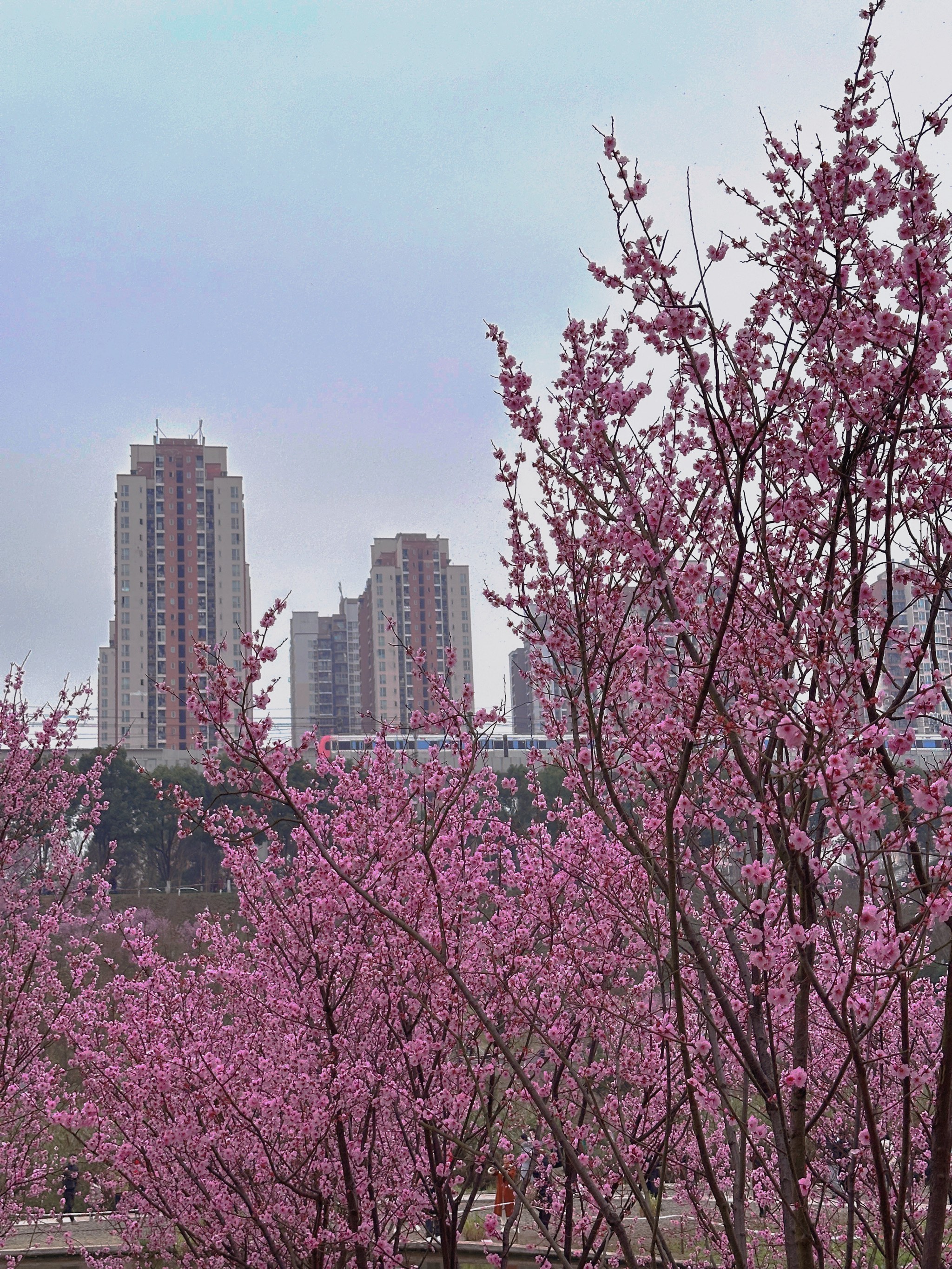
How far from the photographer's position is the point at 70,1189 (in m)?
12.7

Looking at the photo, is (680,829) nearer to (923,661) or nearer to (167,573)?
(923,661)

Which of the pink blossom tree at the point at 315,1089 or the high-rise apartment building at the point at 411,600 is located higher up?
the high-rise apartment building at the point at 411,600

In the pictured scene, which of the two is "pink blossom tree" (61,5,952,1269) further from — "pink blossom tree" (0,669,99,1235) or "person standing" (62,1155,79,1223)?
"person standing" (62,1155,79,1223)

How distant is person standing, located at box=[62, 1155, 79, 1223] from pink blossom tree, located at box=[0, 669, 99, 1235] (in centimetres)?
178

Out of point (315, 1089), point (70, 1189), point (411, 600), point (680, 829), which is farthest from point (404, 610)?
point (680, 829)

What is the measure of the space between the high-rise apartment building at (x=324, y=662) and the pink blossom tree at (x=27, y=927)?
219 ft

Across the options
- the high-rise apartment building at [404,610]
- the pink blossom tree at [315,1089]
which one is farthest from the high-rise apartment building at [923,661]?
the high-rise apartment building at [404,610]

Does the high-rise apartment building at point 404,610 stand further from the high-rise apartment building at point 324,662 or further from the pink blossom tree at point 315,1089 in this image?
the pink blossom tree at point 315,1089

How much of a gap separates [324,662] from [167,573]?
1440 cm

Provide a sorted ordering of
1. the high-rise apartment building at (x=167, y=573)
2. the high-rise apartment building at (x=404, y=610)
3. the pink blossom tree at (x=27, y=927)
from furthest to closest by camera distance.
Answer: the high-rise apartment building at (x=404, y=610), the high-rise apartment building at (x=167, y=573), the pink blossom tree at (x=27, y=927)

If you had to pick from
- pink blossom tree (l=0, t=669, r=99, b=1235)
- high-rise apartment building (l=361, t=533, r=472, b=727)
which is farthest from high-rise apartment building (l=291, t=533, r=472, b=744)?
pink blossom tree (l=0, t=669, r=99, b=1235)

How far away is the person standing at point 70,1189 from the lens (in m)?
12.1

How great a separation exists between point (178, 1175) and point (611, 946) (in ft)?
8.42

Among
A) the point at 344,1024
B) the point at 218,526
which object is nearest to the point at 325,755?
the point at 344,1024
